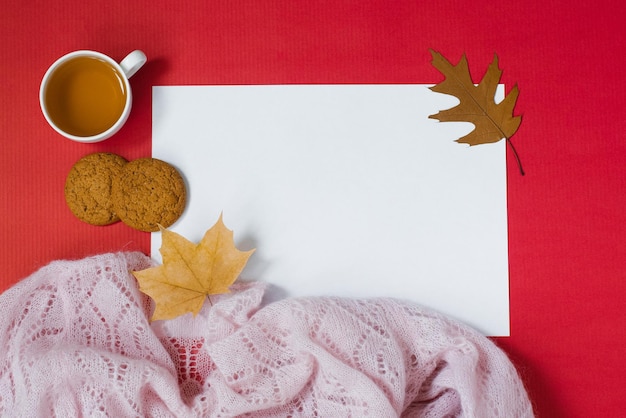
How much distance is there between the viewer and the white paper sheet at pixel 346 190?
0.75m

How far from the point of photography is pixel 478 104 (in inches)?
30.4

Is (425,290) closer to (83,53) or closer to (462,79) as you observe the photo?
(462,79)

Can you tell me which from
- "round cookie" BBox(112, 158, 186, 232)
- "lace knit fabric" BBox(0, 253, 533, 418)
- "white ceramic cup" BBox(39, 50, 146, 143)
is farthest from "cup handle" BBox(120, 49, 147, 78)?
"lace knit fabric" BBox(0, 253, 533, 418)

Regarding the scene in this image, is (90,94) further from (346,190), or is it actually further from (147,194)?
(346,190)

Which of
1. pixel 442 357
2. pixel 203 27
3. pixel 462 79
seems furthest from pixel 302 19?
pixel 442 357

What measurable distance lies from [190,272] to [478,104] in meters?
0.46

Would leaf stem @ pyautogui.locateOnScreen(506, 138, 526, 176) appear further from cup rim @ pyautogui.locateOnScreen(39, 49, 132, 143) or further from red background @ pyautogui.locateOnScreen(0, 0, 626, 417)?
cup rim @ pyautogui.locateOnScreen(39, 49, 132, 143)

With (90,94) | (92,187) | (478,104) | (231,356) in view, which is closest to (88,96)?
(90,94)

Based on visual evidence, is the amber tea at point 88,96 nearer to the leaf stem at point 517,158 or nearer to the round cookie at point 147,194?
the round cookie at point 147,194

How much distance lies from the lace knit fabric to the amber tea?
175 millimetres

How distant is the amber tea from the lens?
708 millimetres

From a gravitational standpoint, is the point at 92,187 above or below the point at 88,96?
below

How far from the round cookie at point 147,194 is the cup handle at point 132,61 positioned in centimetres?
12

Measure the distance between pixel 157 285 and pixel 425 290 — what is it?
1.18ft
